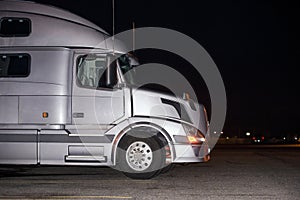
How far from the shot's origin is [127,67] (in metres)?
9.99

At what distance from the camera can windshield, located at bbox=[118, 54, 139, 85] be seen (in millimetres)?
9805

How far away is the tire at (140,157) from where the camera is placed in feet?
31.0

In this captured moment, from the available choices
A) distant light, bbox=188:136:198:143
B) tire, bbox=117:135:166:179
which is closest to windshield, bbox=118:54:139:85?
tire, bbox=117:135:166:179

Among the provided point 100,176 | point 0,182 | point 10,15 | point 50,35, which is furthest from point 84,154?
point 10,15

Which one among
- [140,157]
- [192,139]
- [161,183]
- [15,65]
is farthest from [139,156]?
[15,65]

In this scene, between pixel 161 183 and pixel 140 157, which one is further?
pixel 140 157

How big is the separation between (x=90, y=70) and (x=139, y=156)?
2.03 meters

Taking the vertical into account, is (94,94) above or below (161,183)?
above

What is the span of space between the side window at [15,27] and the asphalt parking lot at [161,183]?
9.80ft

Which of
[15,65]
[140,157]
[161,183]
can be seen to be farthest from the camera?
[15,65]

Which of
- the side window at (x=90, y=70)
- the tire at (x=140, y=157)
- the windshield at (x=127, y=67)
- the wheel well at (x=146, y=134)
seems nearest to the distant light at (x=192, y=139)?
the wheel well at (x=146, y=134)

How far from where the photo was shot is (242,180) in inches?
356

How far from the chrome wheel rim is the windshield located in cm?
131

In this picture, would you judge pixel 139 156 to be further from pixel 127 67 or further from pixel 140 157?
pixel 127 67
